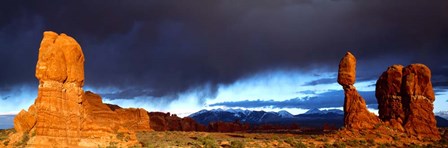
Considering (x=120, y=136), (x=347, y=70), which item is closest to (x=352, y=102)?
(x=347, y=70)

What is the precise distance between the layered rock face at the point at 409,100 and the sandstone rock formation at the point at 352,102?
161 inches

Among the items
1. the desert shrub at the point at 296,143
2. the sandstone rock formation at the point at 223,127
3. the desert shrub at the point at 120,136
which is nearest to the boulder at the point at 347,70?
the desert shrub at the point at 296,143

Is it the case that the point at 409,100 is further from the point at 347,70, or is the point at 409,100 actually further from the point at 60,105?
the point at 60,105

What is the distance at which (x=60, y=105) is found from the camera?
34594mm

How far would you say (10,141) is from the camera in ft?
118

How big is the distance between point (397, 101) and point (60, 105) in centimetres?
4114

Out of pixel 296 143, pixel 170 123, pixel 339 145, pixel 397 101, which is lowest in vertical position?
pixel 339 145

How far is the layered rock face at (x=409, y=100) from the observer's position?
54.9 metres

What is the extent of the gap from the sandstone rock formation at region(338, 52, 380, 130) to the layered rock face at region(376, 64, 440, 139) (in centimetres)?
408

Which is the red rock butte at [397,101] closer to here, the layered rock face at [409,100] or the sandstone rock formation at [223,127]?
the layered rock face at [409,100]

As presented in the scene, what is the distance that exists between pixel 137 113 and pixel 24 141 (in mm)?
41344

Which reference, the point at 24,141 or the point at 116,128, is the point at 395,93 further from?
the point at 24,141

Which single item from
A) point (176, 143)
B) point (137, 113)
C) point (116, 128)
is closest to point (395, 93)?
point (176, 143)

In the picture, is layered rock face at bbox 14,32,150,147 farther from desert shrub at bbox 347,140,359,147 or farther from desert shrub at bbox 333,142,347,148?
desert shrub at bbox 347,140,359,147
